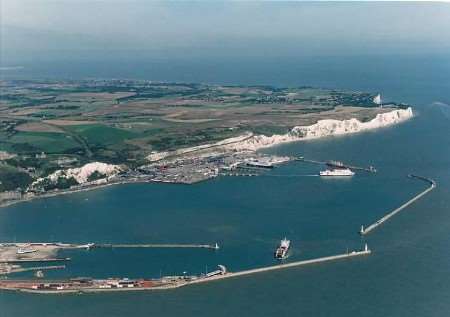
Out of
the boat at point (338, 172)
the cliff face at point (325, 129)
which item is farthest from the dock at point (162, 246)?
the cliff face at point (325, 129)

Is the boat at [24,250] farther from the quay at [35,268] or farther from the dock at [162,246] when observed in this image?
the dock at [162,246]

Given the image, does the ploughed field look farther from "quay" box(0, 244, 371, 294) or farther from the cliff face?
"quay" box(0, 244, 371, 294)

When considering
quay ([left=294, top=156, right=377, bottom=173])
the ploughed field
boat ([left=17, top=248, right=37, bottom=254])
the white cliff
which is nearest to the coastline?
the ploughed field

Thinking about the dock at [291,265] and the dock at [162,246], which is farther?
the dock at [162,246]

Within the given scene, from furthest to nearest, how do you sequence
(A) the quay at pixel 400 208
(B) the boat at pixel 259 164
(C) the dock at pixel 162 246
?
(B) the boat at pixel 259 164 < (A) the quay at pixel 400 208 < (C) the dock at pixel 162 246

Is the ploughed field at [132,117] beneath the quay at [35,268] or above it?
above

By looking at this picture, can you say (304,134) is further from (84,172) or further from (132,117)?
(84,172)
